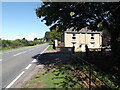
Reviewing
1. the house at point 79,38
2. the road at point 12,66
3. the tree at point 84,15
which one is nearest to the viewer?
the road at point 12,66

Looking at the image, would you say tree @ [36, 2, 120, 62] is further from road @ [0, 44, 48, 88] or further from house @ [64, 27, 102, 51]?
house @ [64, 27, 102, 51]

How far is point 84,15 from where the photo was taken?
1126 centimetres

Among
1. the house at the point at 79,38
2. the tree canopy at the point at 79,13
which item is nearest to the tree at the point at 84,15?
the tree canopy at the point at 79,13

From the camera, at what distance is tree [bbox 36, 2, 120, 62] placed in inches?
348

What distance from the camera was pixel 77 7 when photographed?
9.19 meters

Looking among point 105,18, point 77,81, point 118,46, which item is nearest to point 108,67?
point 118,46

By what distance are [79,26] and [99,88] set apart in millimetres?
6598

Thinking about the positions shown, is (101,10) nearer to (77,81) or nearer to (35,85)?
(77,81)

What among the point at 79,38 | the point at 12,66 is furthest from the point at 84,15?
the point at 79,38

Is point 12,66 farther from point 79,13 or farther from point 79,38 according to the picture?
point 79,38

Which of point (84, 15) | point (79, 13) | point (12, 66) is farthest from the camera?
point (12, 66)

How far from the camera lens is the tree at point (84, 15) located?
883cm

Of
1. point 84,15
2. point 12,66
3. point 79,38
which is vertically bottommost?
point 12,66

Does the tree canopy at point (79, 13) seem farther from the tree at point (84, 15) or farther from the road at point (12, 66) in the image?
the road at point (12, 66)
